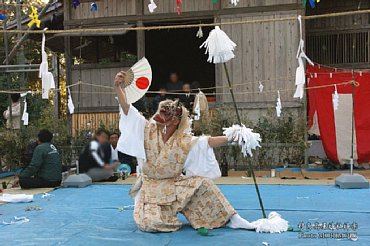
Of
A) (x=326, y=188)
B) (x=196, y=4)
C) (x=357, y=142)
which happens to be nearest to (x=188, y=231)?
(x=326, y=188)

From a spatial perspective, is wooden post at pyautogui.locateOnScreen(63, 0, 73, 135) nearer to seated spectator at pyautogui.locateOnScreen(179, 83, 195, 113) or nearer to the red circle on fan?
seated spectator at pyautogui.locateOnScreen(179, 83, 195, 113)

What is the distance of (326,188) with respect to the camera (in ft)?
22.3

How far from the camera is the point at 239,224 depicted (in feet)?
14.2

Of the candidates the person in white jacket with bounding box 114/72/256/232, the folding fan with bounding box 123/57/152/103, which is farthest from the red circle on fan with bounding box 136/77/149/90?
the person in white jacket with bounding box 114/72/256/232

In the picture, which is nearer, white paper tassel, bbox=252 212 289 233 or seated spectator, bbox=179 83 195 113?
white paper tassel, bbox=252 212 289 233

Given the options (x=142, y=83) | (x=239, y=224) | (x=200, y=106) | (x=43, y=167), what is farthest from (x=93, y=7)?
(x=239, y=224)

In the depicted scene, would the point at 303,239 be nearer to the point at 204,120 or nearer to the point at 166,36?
the point at 204,120

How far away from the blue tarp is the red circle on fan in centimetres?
140

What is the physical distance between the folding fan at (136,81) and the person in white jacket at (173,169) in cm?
13

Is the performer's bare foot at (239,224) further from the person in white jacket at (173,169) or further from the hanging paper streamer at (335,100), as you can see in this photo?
the hanging paper streamer at (335,100)

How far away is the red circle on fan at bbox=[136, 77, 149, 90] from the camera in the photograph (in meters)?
4.62

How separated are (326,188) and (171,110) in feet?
11.4

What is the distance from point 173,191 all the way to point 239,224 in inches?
27.4

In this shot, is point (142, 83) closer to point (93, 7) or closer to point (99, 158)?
point (99, 158)
